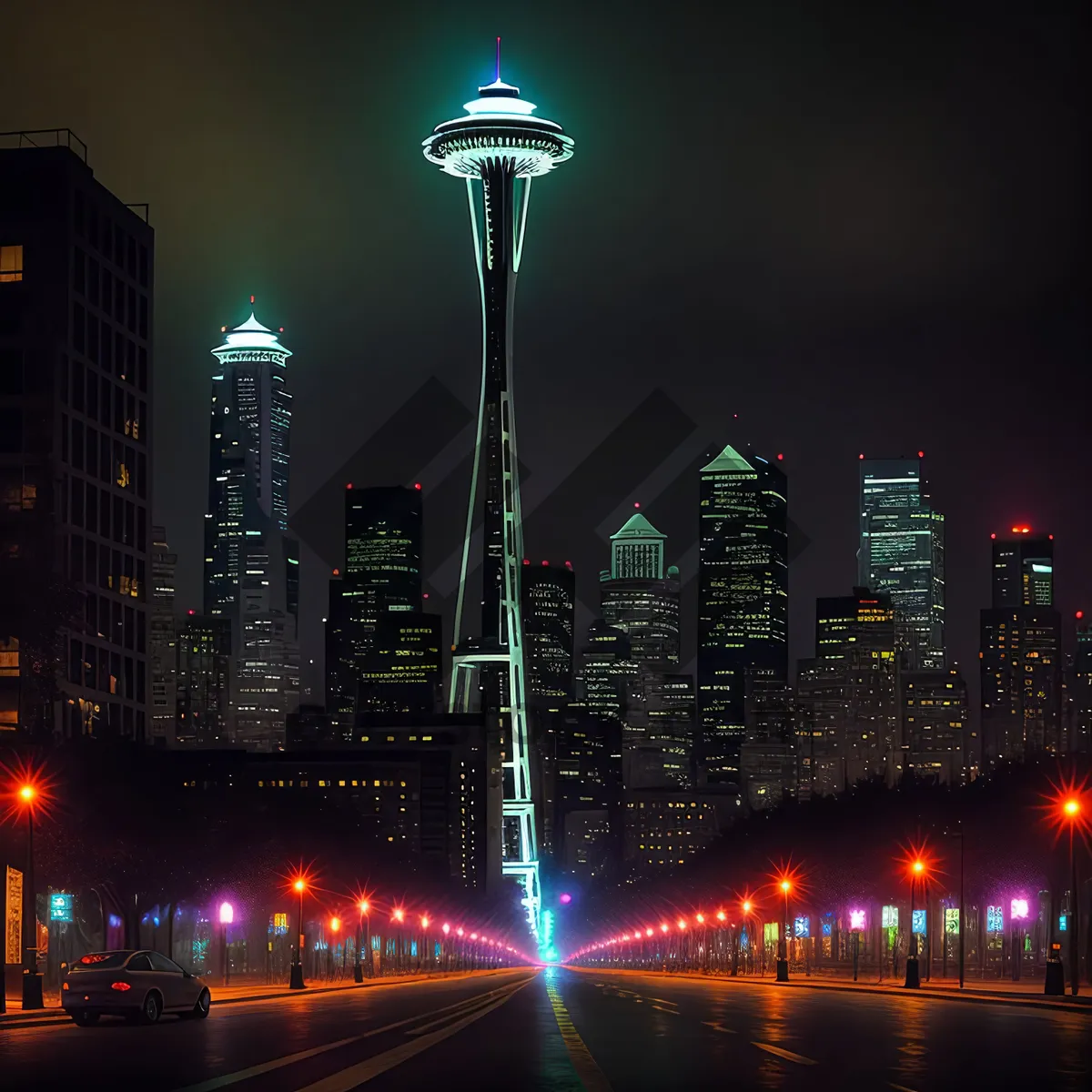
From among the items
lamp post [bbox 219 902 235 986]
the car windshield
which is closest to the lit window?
lamp post [bbox 219 902 235 986]

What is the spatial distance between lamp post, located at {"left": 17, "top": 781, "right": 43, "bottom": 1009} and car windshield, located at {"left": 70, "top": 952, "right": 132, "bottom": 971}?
11.4 meters

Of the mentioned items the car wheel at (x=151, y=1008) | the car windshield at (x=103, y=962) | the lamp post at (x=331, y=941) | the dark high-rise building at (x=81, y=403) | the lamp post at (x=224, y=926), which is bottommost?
the lamp post at (x=331, y=941)

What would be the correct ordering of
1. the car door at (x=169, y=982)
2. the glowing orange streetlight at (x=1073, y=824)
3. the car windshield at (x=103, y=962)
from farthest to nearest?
the glowing orange streetlight at (x=1073, y=824) < the car door at (x=169, y=982) < the car windshield at (x=103, y=962)

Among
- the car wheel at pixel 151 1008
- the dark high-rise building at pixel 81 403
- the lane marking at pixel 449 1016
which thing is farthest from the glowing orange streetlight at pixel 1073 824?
the dark high-rise building at pixel 81 403

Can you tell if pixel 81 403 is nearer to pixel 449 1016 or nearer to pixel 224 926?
pixel 224 926

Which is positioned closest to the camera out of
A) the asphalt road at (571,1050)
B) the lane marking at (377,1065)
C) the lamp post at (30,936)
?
the lane marking at (377,1065)

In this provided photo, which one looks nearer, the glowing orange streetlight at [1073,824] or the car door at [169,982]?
the car door at [169,982]

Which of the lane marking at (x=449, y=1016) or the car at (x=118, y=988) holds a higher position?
the car at (x=118, y=988)

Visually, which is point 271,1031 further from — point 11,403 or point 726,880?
point 726,880

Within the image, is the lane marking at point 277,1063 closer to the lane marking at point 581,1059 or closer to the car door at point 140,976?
the lane marking at point 581,1059

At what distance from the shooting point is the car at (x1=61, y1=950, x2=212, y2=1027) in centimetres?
4559

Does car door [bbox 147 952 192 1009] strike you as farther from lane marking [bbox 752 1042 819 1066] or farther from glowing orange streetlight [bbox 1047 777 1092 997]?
glowing orange streetlight [bbox 1047 777 1092 997]

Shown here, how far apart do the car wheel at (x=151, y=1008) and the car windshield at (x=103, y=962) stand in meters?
1.04

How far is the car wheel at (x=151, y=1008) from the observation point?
46.2 m
